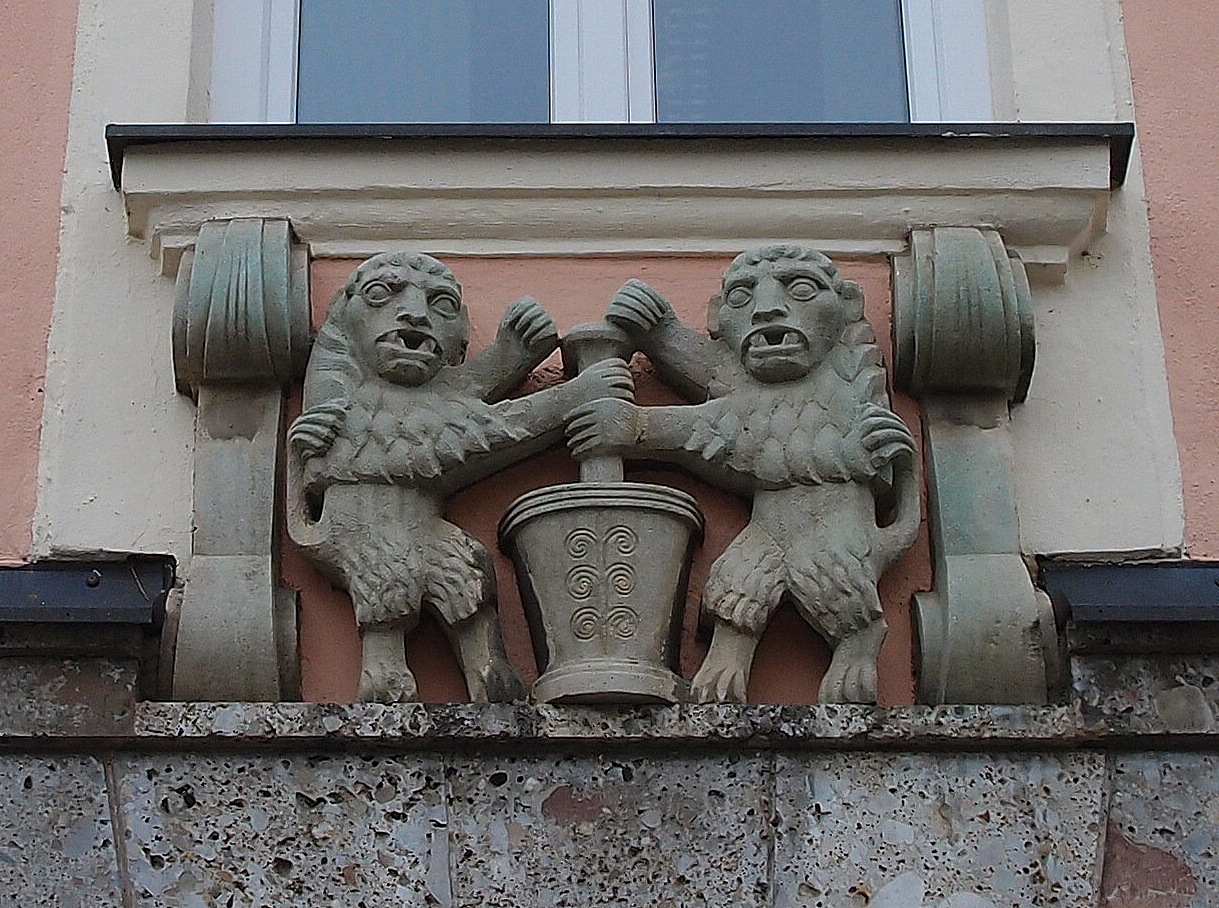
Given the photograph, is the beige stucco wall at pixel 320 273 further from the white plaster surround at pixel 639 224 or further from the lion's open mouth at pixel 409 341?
the lion's open mouth at pixel 409 341

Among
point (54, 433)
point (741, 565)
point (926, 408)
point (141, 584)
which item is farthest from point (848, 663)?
point (54, 433)

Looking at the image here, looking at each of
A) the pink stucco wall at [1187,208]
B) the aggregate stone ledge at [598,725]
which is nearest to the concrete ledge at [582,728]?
the aggregate stone ledge at [598,725]

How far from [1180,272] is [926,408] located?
50cm

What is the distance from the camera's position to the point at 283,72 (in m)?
3.94

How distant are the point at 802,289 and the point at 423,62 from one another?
0.94 meters

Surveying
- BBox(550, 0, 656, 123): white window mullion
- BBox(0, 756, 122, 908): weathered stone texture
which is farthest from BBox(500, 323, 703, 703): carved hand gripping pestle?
BBox(550, 0, 656, 123): white window mullion

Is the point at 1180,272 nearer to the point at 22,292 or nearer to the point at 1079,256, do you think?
the point at 1079,256

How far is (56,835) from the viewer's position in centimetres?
313

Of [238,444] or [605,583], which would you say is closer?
[605,583]

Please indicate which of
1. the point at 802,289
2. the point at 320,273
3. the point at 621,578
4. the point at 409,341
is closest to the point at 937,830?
the point at 621,578

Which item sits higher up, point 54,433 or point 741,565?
point 54,433

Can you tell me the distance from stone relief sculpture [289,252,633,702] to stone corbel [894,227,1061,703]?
457 millimetres

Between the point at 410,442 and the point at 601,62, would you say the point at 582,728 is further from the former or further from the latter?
the point at 601,62

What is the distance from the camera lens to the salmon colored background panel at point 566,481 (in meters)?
3.31
